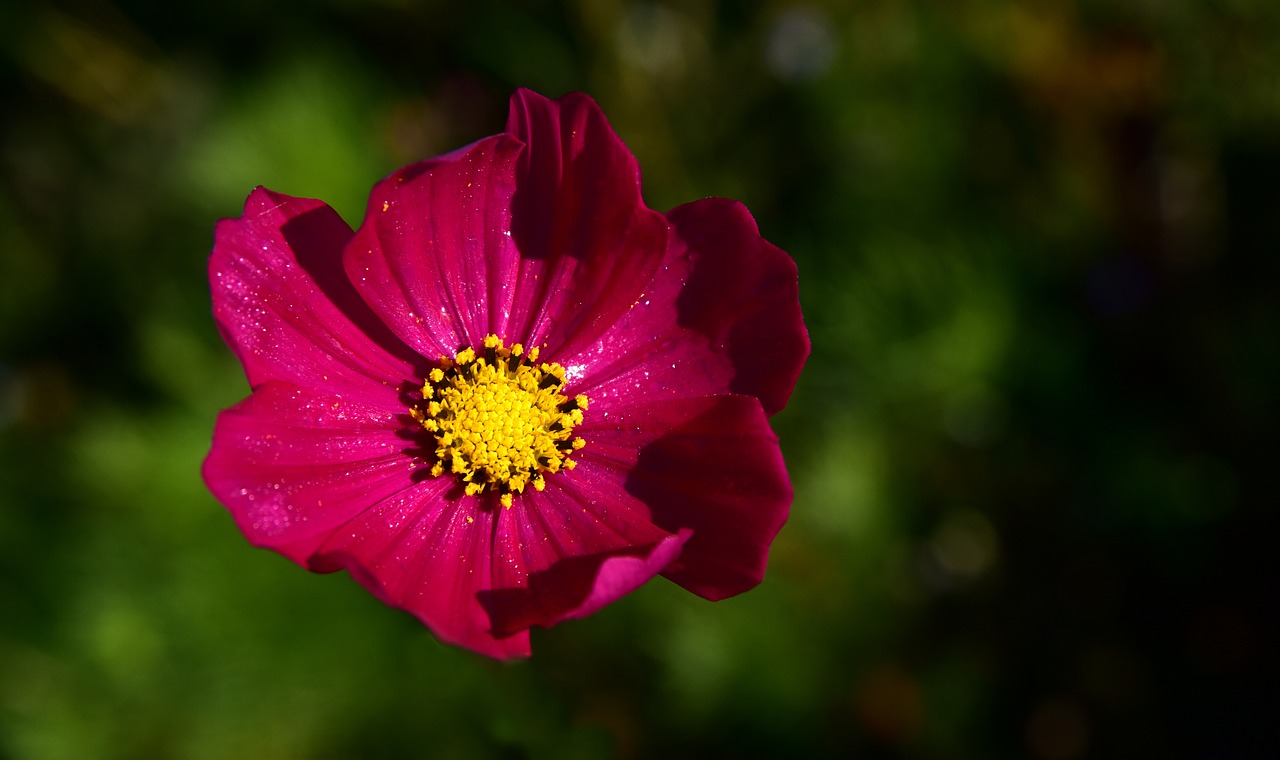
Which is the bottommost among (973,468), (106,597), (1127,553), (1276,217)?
(1127,553)

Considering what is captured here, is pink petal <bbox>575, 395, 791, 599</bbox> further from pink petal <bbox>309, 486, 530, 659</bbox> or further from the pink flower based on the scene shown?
pink petal <bbox>309, 486, 530, 659</bbox>

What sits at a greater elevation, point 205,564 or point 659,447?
point 659,447

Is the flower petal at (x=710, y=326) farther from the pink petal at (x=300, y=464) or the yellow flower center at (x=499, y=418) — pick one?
the pink petal at (x=300, y=464)

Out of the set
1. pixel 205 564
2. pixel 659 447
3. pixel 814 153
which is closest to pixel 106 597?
pixel 205 564

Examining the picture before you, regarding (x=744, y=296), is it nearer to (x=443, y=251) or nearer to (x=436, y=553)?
(x=443, y=251)

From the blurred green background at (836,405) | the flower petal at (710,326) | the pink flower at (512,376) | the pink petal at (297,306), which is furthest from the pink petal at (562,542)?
the blurred green background at (836,405)

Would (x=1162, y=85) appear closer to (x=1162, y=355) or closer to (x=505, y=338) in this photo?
(x=1162, y=355)

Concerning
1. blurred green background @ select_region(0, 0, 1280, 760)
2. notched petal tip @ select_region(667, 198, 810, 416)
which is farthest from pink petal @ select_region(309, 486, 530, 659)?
blurred green background @ select_region(0, 0, 1280, 760)
